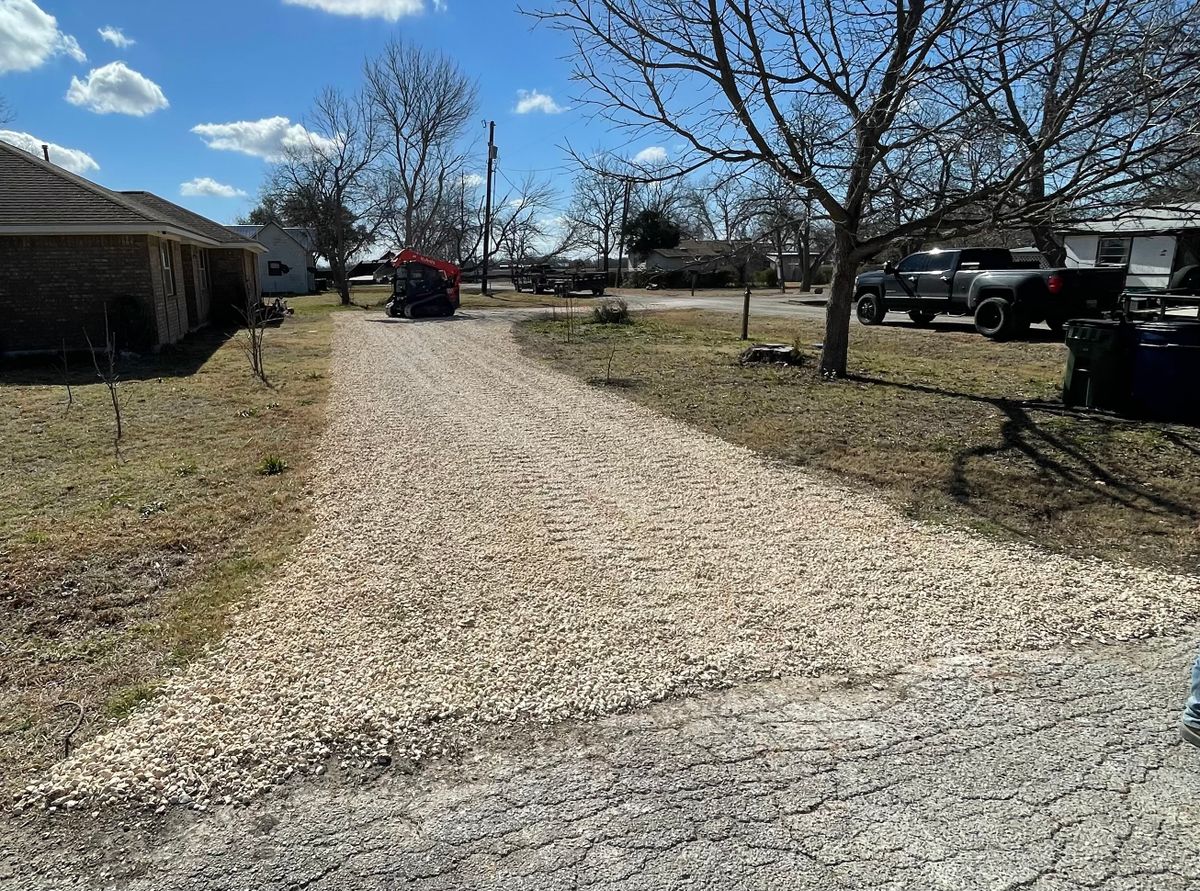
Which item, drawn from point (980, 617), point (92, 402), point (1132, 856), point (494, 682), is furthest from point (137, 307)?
point (1132, 856)

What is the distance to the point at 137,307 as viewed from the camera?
14406mm

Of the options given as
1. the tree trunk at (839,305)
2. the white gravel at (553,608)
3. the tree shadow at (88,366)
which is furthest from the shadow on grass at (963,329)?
the tree shadow at (88,366)

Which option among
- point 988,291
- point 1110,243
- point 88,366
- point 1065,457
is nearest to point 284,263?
point 88,366

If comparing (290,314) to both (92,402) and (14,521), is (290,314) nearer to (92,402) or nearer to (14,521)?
(92,402)

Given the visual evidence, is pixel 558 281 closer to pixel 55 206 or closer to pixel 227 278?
pixel 227 278

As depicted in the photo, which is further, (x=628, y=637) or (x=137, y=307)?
(x=137, y=307)

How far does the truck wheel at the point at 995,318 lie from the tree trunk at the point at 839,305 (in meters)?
5.82

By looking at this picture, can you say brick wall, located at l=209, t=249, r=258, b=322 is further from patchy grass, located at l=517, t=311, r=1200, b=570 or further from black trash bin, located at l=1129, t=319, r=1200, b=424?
black trash bin, located at l=1129, t=319, r=1200, b=424

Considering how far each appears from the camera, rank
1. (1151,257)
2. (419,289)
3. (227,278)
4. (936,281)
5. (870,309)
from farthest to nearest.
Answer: (1151,257) < (419,289) < (227,278) < (870,309) < (936,281)

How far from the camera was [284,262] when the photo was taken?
51.3 m

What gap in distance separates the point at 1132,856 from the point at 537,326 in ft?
67.0

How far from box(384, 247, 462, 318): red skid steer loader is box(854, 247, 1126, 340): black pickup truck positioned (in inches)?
519

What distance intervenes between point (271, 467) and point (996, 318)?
47.2ft

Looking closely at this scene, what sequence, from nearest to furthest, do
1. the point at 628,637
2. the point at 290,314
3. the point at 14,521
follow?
the point at 628,637 → the point at 14,521 → the point at 290,314
